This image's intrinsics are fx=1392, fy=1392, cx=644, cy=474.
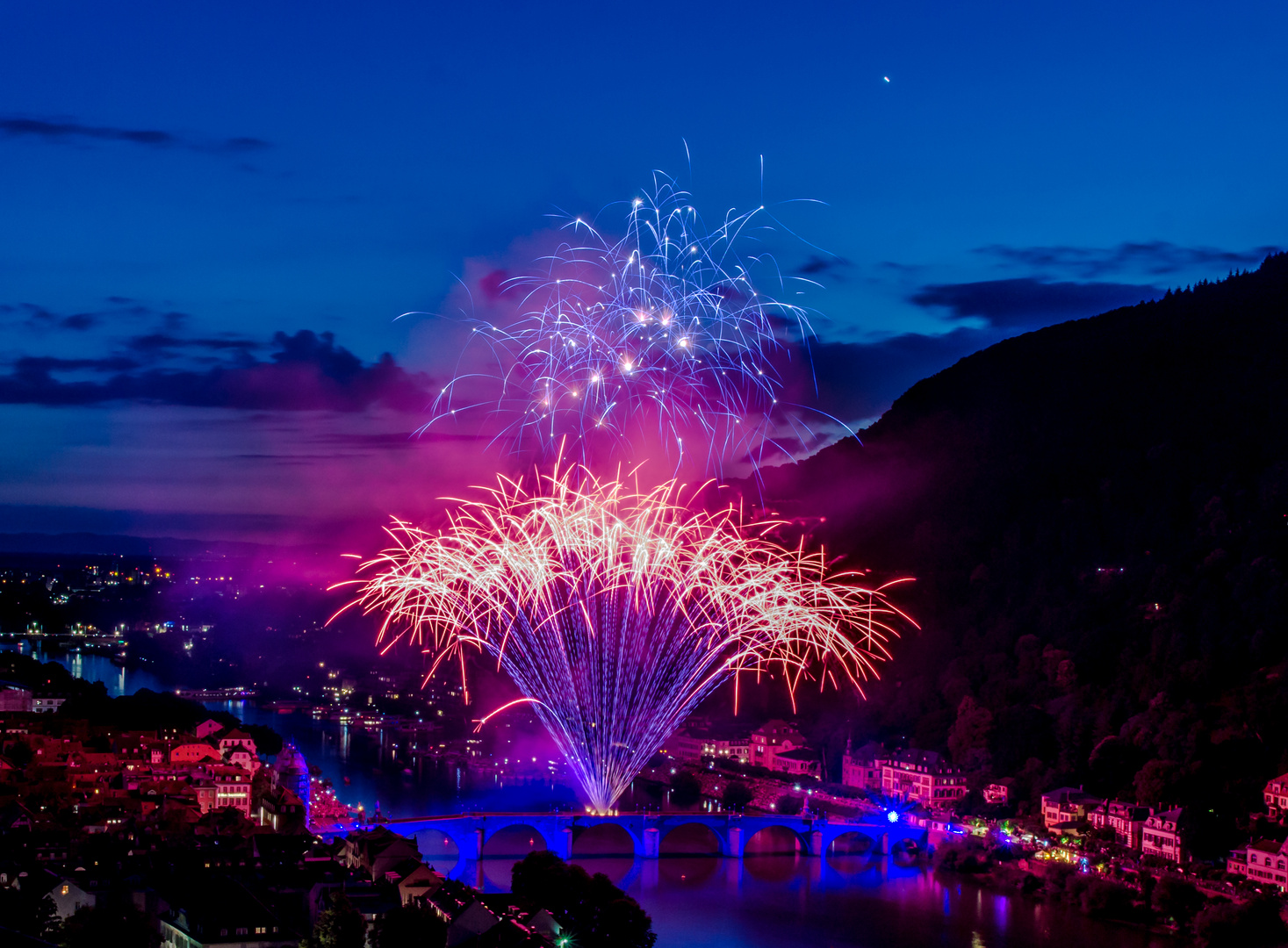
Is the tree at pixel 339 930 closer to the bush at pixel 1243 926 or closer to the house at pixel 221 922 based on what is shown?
the house at pixel 221 922

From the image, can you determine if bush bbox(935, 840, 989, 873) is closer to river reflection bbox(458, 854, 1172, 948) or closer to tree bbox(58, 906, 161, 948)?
river reflection bbox(458, 854, 1172, 948)

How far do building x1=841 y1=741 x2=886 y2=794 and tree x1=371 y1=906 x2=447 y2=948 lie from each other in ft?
47.0

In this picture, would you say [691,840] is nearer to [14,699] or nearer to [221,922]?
[221,922]

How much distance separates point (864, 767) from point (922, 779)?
197 cm

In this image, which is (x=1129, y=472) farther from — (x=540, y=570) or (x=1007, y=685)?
(x=540, y=570)

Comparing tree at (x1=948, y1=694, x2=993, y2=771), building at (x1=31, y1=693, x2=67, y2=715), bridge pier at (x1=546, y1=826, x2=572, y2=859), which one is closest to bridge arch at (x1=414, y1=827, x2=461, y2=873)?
bridge pier at (x1=546, y1=826, x2=572, y2=859)

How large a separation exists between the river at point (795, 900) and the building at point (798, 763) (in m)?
5.56

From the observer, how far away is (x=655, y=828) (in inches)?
761

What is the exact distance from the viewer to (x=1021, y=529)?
32844 mm

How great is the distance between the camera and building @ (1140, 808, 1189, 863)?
18094mm

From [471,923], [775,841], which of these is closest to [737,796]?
[775,841]

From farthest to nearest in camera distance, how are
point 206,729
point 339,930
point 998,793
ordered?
point 206,729
point 998,793
point 339,930

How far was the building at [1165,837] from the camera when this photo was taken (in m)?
18.1

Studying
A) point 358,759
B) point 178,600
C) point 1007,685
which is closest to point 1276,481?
point 1007,685
